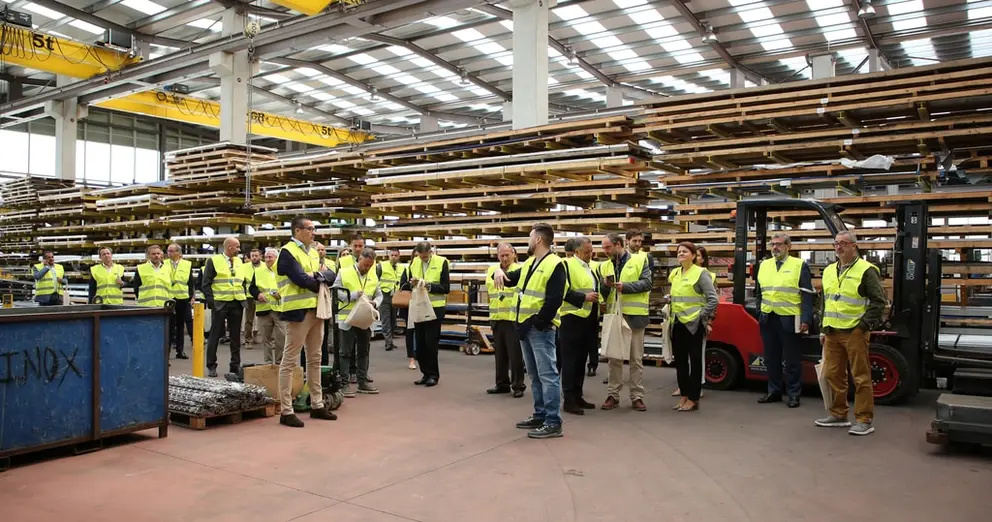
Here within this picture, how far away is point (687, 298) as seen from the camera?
25.3ft

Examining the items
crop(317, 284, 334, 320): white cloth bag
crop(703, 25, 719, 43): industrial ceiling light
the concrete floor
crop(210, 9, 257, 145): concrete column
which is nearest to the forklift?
the concrete floor

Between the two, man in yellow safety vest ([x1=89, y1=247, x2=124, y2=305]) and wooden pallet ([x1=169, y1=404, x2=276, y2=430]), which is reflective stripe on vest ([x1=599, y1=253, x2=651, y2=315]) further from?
man in yellow safety vest ([x1=89, y1=247, x2=124, y2=305])

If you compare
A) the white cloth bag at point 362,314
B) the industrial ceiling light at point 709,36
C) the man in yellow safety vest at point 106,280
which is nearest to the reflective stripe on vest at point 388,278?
the man in yellow safety vest at point 106,280

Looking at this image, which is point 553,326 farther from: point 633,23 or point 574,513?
point 633,23

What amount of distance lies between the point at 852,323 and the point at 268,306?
22.8 ft

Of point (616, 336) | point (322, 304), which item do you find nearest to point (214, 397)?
point (322, 304)

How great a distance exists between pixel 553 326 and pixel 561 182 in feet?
18.5

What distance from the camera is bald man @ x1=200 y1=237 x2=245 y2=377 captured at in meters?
9.84

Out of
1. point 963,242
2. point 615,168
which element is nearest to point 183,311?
point 615,168

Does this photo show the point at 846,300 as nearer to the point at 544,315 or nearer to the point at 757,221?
the point at 544,315

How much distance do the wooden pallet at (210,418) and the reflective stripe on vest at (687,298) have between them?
422 centimetres

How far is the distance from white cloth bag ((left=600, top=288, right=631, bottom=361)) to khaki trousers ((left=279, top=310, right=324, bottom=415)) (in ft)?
9.22

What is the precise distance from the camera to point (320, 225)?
15844 mm

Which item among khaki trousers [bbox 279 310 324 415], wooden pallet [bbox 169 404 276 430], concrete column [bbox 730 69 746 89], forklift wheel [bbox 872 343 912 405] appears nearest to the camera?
wooden pallet [bbox 169 404 276 430]
